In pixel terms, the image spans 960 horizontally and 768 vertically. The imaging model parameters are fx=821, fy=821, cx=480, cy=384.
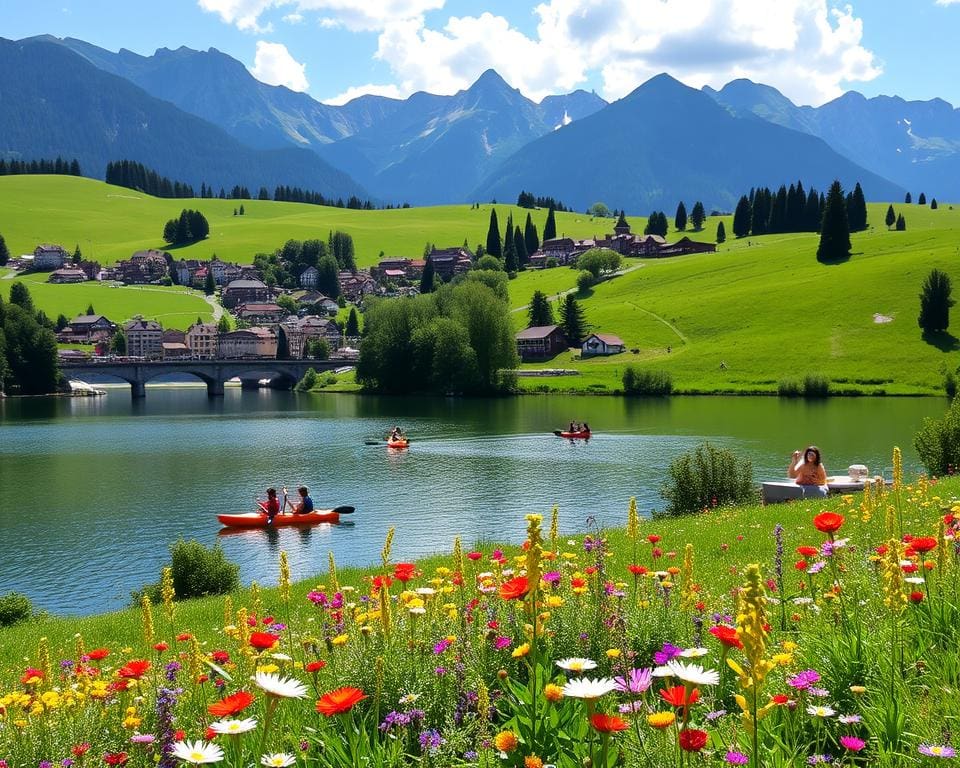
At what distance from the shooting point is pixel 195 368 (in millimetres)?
157250

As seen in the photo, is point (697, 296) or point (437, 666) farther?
point (697, 296)

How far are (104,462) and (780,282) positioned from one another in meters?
125

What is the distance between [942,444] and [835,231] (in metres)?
142

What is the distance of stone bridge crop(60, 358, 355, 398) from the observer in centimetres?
15150

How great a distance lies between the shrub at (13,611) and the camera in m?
21.2

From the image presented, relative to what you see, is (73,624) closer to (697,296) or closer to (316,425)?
(316,425)

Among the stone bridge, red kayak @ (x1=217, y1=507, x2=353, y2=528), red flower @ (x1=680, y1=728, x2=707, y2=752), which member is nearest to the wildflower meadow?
red flower @ (x1=680, y1=728, x2=707, y2=752)

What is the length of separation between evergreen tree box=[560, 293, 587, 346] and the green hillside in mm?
2796

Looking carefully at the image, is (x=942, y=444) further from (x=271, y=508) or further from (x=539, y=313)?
(x=539, y=313)

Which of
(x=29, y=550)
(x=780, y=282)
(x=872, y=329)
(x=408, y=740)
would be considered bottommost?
(x=29, y=550)

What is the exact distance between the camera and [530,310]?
164m

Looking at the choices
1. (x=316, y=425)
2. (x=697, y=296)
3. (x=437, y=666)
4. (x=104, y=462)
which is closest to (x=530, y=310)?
(x=697, y=296)

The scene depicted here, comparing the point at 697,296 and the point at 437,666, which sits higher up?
the point at 697,296

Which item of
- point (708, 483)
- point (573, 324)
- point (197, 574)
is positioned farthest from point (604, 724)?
point (573, 324)
